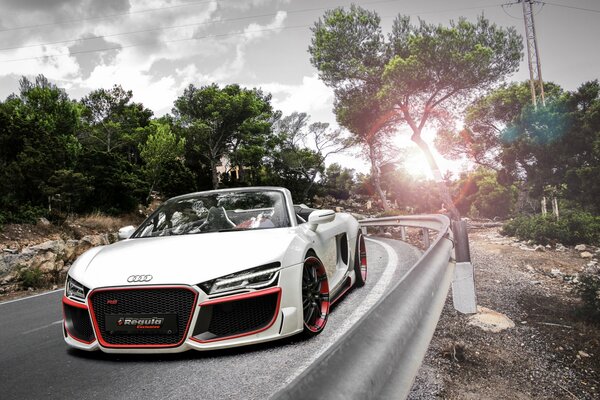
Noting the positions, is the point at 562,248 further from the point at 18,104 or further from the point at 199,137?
the point at 18,104

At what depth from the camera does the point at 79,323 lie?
2979 millimetres

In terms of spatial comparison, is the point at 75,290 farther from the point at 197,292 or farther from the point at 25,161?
the point at 25,161

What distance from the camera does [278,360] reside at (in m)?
2.88

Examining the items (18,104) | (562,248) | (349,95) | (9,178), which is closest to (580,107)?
(562,248)

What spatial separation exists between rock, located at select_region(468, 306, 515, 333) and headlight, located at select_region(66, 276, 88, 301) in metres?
3.22

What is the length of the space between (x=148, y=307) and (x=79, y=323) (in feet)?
2.29

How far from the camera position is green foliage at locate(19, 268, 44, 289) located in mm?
10094

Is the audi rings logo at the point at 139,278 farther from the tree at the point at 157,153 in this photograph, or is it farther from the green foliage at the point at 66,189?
the tree at the point at 157,153

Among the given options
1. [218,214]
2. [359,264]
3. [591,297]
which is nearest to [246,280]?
[218,214]

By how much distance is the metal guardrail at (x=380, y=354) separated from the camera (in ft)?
2.99

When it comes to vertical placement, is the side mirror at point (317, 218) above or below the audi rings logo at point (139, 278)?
above

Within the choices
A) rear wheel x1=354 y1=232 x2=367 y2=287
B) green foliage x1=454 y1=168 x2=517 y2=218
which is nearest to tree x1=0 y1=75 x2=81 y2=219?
rear wheel x1=354 y1=232 x2=367 y2=287

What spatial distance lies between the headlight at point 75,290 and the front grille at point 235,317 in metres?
0.90

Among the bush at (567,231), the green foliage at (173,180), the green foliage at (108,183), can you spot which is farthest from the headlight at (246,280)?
the green foliage at (173,180)
